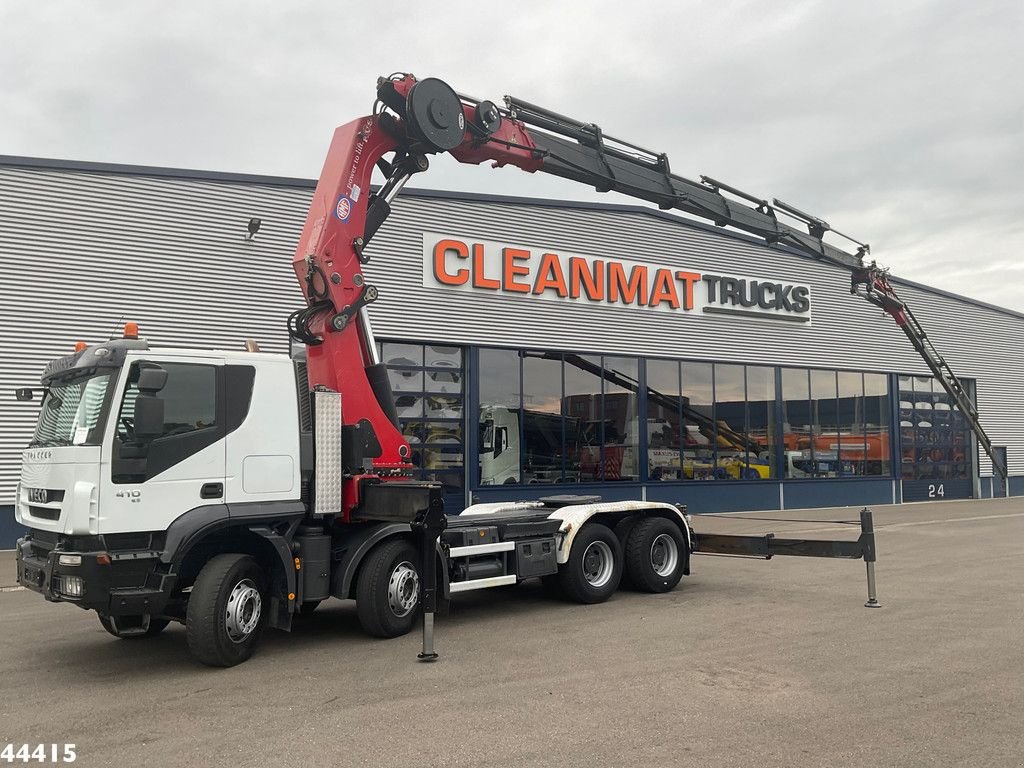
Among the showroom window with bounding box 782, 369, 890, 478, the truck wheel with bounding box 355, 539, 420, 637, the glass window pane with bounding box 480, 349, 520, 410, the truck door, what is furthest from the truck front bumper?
the showroom window with bounding box 782, 369, 890, 478

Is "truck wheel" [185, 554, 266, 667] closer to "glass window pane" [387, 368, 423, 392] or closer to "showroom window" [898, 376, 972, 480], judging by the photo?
"glass window pane" [387, 368, 423, 392]

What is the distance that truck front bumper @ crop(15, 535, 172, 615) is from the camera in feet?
22.6

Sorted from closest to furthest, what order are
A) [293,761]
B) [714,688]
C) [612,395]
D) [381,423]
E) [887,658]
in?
[293,761]
[714,688]
[887,658]
[381,423]
[612,395]

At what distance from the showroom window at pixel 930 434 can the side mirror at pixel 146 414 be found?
27.4m

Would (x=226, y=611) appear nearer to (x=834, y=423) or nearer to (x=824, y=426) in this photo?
(x=824, y=426)

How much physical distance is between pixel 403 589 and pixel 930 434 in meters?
27.0

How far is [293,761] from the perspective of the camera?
204 inches

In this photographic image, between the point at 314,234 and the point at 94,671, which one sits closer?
the point at 94,671

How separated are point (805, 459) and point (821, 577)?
49.4 feet

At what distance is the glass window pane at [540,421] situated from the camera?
70.8 feet

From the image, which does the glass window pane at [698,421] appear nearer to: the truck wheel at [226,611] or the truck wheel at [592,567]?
the truck wheel at [592,567]

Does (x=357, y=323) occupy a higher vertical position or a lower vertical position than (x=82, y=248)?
lower

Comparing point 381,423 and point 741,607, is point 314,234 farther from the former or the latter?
point 741,607

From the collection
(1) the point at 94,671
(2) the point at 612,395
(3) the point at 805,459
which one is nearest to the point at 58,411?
(1) the point at 94,671
